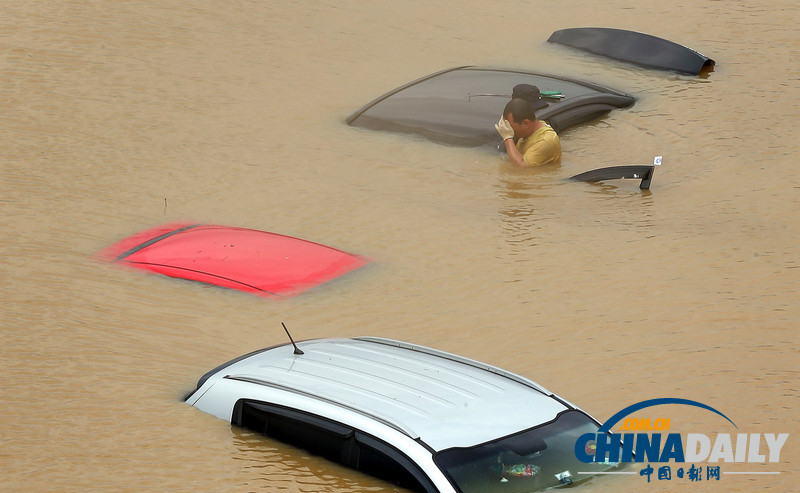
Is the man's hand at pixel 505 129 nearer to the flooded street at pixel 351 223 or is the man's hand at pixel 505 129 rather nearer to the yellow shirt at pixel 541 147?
the yellow shirt at pixel 541 147

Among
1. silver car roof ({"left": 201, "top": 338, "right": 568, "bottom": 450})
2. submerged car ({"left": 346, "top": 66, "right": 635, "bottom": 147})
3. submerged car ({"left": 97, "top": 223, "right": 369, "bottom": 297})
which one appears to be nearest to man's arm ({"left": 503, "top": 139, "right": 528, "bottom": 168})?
submerged car ({"left": 346, "top": 66, "right": 635, "bottom": 147})

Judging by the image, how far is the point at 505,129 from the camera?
11.6 meters

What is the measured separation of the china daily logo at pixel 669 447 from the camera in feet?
16.7

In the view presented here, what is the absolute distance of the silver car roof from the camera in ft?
15.5

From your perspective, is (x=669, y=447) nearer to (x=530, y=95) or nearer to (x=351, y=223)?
(x=351, y=223)

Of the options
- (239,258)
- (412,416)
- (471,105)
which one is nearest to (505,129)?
(471,105)

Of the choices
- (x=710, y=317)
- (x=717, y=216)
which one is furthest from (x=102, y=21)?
(x=710, y=317)

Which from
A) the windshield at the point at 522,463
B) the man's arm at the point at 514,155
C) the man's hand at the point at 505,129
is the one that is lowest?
the windshield at the point at 522,463

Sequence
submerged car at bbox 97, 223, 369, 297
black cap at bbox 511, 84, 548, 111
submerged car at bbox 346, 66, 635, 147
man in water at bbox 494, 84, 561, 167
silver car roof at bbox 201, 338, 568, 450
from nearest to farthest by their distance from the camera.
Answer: silver car roof at bbox 201, 338, 568, 450 < submerged car at bbox 97, 223, 369, 297 < man in water at bbox 494, 84, 561, 167 < black cap at bbox 511, 84, 548, 111 < submerged car at bbox 346, 66, 635, 147

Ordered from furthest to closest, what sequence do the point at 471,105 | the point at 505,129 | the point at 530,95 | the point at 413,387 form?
the point at 471,105
the point at 530,95
the point at 505,129
the point at 413,387

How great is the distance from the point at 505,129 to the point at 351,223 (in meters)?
2.50

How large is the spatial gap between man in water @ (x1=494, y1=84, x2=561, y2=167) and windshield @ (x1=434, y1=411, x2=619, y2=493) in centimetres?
682

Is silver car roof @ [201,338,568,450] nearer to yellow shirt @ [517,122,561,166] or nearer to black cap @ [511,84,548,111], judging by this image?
yellow shirt @ [517,122,561,166]

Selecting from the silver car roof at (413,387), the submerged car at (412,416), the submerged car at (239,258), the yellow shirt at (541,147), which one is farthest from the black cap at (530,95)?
the submerged car at (412,416)
